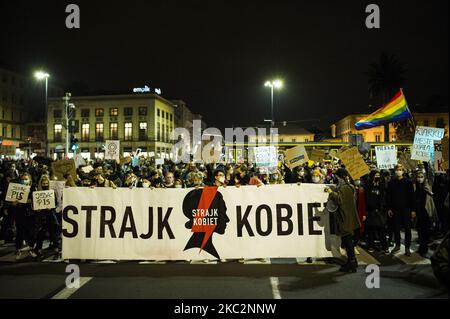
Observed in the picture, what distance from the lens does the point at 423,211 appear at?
8094mm

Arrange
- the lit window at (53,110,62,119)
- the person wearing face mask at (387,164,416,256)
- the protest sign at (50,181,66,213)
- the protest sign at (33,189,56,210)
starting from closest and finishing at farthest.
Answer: the protest sign at (33,189,56,210) → the person wearing face mask at (387,164,416,256) → the protest sign at (50,181,66,213) → the lit window at (53,110,62,119)

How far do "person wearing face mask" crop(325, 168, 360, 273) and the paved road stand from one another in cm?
23

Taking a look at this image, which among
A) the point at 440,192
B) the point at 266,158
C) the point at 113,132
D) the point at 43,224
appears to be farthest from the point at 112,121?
the point at 440,192

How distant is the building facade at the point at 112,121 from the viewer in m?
74.4

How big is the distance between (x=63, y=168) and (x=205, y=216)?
4.31 metres

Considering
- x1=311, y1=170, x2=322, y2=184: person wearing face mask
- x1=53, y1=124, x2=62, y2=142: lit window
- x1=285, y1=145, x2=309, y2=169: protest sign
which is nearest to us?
x1=311, y1=170, x2=322, y2=184: person wearing face mask

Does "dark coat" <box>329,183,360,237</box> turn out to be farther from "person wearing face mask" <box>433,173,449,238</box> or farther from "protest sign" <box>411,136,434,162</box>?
"protest sign" <box>411,136,434,162</box>

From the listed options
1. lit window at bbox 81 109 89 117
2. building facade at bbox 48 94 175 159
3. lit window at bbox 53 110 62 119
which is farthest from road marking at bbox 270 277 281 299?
lit window at bbox 53 110 62 119

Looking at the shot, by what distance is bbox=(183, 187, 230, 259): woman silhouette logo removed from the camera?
24.4 ft

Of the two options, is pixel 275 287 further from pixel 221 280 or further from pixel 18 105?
pixel 18 105

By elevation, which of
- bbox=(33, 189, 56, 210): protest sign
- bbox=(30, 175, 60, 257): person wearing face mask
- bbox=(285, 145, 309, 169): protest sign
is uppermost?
bbox=(285, 145, 309, 169): protest sign

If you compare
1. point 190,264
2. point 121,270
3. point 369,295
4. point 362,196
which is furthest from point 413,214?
point 121,270

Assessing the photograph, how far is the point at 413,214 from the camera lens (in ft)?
27.3
